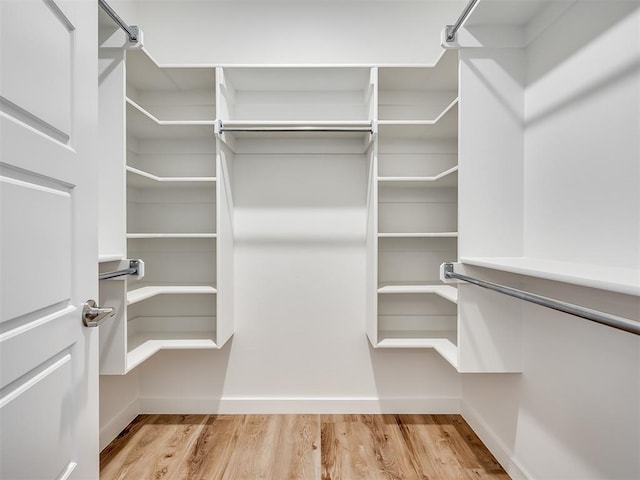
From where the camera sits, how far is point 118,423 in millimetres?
1976

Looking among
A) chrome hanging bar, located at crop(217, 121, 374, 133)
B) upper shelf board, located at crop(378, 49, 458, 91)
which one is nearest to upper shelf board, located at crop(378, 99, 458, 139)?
chrome hanging bar, located at crop(217, 121, 374, 133)

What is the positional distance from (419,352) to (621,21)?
5.95ft

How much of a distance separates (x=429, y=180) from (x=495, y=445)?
1.41m

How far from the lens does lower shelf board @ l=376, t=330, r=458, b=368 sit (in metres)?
1.92

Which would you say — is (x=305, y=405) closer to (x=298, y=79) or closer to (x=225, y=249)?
(x=225, y=249)

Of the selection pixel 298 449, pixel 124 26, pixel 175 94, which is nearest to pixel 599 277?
pixel 298 449

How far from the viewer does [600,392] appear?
1.14 metres

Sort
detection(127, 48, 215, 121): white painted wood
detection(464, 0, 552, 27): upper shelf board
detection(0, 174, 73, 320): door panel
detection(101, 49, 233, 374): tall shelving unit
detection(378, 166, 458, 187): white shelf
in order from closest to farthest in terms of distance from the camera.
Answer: detection(0, 174, 73, 320): door panel → detection(464, 0, 552, 27): upper shelf board → detection(378, 166, 458, 187): white shelf → detection(127, 48, 215, 121): white painted wood → detection(101, 49, 233, 374): tall shelving unit

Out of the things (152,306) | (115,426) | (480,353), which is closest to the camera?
(480,353)

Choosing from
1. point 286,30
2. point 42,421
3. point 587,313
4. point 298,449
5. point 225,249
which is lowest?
point 298,449

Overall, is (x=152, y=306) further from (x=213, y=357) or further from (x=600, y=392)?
(x=600, y=392)

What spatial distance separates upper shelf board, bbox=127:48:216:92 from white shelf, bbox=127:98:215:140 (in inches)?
7.3

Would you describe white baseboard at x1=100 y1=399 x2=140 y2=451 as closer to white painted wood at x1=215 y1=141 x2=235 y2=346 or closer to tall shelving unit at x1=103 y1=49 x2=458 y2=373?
tall shelving unit at x1=103 y1=49 x2=458 y2=373

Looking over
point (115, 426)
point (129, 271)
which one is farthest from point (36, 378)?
point (115, 426)
